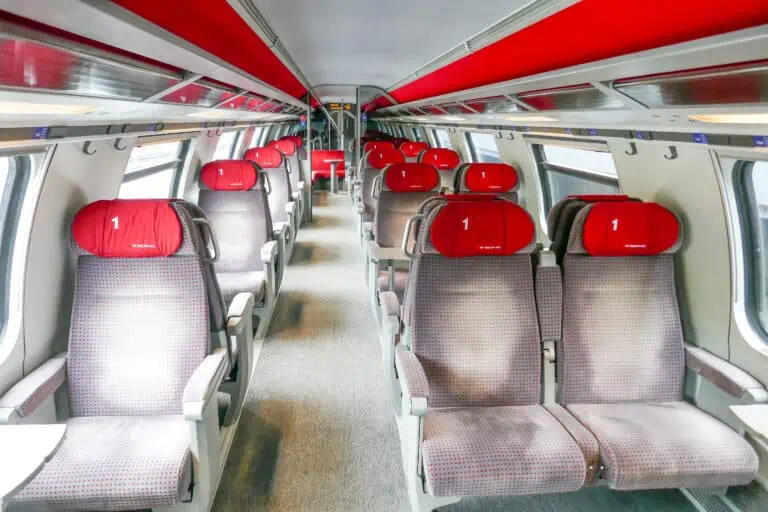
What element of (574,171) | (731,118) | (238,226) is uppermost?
(731,118)

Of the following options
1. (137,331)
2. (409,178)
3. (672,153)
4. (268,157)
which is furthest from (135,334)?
(268,157)

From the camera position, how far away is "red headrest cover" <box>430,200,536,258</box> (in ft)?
9.71

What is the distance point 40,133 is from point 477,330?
235 centimetres

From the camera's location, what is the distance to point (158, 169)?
17.6 feet

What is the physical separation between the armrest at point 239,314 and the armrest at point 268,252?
4.01 ft

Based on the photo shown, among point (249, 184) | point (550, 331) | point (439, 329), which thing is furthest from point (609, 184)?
point (249, 184)

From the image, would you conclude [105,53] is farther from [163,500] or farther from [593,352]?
[593,352]

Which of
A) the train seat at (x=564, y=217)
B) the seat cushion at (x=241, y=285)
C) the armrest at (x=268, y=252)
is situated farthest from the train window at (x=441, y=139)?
the train seat at (x=564, y=217)

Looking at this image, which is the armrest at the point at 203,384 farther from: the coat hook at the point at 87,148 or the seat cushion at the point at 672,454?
the seat cushion at the point at 672,454

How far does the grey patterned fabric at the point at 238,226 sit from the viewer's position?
5258mm

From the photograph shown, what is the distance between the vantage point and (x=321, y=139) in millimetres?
19438

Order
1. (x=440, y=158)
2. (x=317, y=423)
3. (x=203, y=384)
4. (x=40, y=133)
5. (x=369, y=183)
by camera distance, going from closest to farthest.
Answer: (x=40, y=133) < (x=203, y=384) < (x=317, y=423) < (x=369, y=183) < (x=440, y=158)

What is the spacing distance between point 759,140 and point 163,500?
9.81 ft

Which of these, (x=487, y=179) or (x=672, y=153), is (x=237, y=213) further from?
(x=672, y=153)
